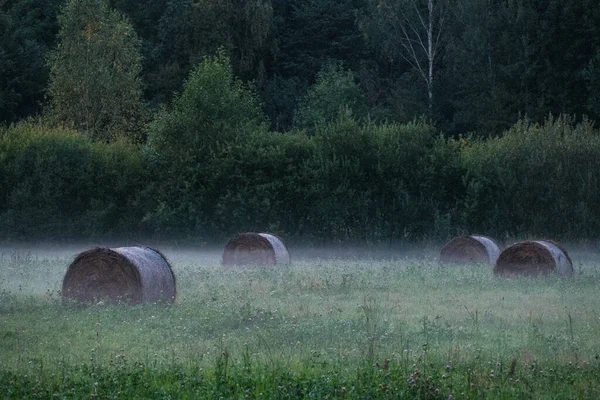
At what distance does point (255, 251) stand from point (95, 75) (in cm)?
2737

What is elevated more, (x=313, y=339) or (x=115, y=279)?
(x=115, y=279)

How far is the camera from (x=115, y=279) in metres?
16.3

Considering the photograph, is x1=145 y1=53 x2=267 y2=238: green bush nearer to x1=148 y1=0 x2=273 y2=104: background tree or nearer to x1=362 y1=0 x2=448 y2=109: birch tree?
x1=148 y1=0 x2=273 y2=104: background tree

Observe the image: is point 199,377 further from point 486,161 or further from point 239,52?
point 239,52

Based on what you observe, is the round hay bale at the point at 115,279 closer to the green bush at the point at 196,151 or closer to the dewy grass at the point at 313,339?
the dewy grass at the point at 313,339

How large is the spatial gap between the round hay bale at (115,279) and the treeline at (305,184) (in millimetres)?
16123

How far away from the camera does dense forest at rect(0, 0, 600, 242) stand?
32.8 metres

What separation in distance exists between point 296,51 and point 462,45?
11.7 meters

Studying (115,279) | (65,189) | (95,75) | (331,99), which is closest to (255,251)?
(115,279)

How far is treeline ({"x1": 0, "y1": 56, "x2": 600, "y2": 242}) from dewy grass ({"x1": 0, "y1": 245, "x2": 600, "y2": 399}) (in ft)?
Result: 38.5

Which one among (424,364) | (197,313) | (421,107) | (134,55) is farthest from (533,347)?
(134,55)

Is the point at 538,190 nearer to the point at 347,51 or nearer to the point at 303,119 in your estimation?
the point at 303,119

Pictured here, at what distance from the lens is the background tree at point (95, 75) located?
162 feet

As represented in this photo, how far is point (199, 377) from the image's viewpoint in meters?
9.63
